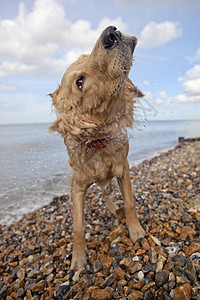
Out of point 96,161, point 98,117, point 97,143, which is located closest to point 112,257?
point 96,161

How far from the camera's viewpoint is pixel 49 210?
452 centimetres

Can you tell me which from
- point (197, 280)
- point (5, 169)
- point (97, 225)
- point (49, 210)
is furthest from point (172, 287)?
point (5, 169)

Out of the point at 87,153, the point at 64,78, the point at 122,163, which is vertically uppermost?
the point at 64,78

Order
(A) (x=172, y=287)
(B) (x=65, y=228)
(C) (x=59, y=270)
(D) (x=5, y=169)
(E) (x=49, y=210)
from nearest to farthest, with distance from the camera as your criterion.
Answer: (A) (x=172, y=287) < (C) (x=59, y=270) < (B) (x=65, y=228) < (E) (x=49, y=210) < (D) (x=5, y=169)

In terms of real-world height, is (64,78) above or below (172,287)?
above

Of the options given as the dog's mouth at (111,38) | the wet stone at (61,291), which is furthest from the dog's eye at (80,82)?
the wet stone at (61,291)

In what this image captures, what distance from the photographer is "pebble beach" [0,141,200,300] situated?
1.79 metres

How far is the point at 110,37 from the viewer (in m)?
1.66

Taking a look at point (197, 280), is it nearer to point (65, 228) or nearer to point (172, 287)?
point (172, 287)

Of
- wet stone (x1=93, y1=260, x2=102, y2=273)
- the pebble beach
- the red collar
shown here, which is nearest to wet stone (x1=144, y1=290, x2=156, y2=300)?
the pebble beach

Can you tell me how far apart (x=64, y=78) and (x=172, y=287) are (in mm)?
2040

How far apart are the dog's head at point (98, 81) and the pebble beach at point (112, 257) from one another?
1464 mm

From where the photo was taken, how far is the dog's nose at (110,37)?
1.64m

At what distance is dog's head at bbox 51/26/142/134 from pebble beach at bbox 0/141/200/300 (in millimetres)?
1464
